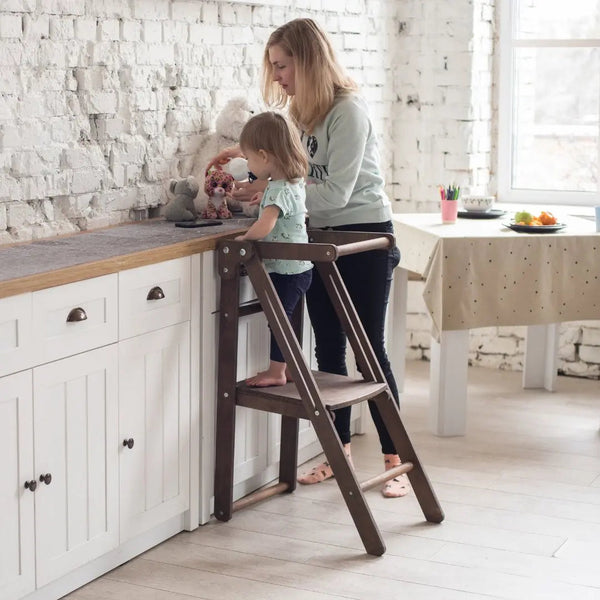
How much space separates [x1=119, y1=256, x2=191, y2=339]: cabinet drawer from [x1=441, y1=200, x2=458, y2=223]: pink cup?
166cm

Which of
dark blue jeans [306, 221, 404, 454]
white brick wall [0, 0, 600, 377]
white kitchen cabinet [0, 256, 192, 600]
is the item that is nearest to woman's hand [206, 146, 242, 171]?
white brick wall [0, 0, 600, 377]

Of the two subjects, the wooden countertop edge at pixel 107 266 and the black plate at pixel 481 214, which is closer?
the wooden countertop edge at pixel 107 266

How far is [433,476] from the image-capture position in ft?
13.0

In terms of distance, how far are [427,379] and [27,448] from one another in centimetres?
297

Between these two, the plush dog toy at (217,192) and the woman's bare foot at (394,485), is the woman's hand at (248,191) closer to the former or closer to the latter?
the plush dog toy at (217,192)

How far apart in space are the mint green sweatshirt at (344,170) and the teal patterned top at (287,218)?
150mm

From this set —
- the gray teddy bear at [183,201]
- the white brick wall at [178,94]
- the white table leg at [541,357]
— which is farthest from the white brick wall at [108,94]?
the white table leg at [541,357]

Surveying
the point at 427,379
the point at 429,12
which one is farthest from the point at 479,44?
the point at 427,379

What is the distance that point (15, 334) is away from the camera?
2.59 m

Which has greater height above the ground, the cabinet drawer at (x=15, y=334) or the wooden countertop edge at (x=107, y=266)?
the wooden countertop edge at (x=107, y=266)

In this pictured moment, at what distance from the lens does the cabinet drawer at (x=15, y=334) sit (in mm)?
2555

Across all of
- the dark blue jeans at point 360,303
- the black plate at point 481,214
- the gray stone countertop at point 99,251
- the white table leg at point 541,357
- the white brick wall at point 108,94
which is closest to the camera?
the gray stone countertop at point 99,251

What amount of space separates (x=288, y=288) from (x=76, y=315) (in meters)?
0.82

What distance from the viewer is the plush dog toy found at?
3750 millimetres
